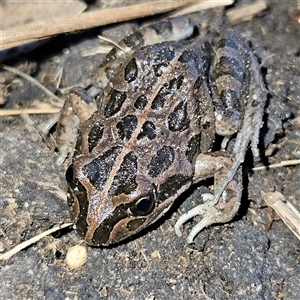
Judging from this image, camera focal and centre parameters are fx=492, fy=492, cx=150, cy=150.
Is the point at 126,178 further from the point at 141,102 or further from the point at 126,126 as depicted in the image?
the point at 141,102

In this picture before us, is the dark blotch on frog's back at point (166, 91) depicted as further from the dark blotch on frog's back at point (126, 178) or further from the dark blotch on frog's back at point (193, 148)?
the dark blotch on frog's back at point (126, 178)

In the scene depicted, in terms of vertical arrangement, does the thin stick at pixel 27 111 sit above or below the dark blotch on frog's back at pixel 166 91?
below

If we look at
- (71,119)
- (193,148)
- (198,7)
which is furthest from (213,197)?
(198,7)

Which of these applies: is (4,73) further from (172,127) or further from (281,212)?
(281,212)

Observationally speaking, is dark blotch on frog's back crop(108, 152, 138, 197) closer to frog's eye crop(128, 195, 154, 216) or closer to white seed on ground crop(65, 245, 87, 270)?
frog's eye crop(128, 195, 154, 216)

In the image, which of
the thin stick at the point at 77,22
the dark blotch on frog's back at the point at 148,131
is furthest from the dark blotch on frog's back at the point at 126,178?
the thin stick at the point at 77,22

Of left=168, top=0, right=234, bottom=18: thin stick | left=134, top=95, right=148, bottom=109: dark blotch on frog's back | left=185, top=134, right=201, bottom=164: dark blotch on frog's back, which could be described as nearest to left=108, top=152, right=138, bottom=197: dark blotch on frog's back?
left=134, top=95, right=148, bottom=109: dark blotch on frog's back
